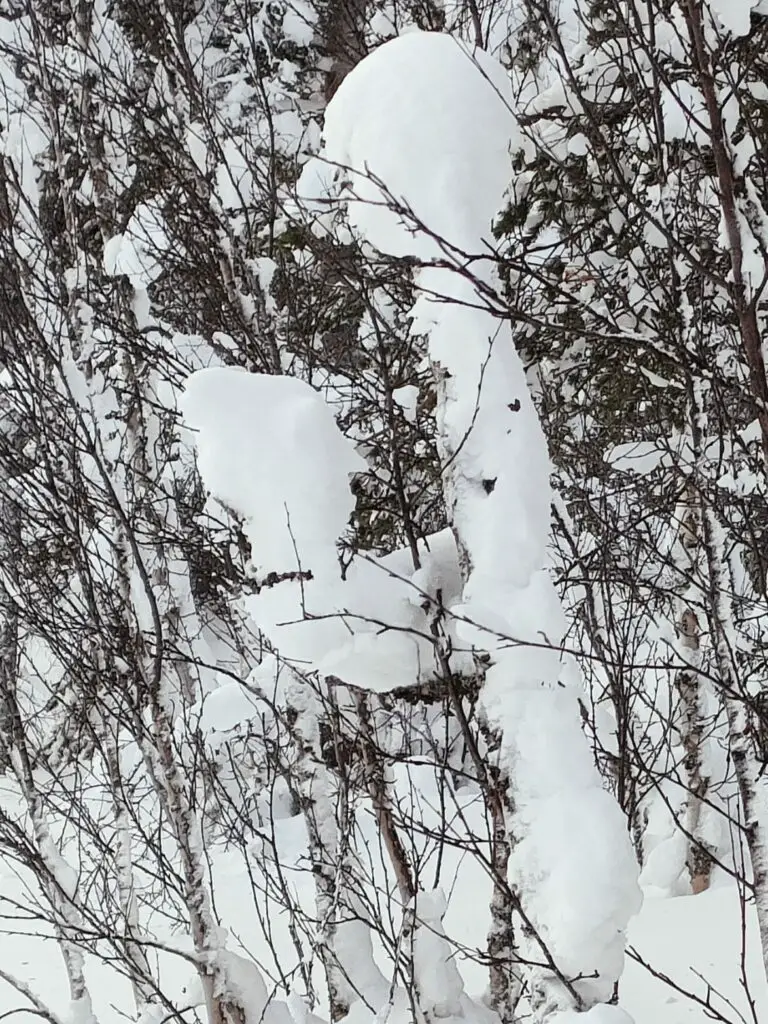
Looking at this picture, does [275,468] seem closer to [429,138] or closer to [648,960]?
[429,138]

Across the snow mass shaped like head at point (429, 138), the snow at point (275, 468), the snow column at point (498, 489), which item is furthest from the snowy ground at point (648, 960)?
the snow mass shaped like head at point (429, 138)

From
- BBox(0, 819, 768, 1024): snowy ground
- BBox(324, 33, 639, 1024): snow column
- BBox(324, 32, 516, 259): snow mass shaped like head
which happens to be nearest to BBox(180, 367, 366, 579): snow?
BBox(324, 33, 639, 1024): snow column

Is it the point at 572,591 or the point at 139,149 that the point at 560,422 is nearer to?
the point at 139,149

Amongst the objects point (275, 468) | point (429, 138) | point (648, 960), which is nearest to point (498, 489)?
point (275, 468)

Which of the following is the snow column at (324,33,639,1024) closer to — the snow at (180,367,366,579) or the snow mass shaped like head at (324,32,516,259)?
the snow mass shaped like head at (324,32,516,259)

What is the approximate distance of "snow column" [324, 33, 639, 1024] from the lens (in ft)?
8.13

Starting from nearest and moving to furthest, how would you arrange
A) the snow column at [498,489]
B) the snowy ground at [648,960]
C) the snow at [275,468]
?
the snow column at [498,489] < the snow at [275,468] < the snowy ground at [648,960]

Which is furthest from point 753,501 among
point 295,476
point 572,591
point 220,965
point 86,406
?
point 572,591

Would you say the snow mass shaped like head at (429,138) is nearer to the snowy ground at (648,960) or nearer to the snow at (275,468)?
the snow at (275,468)

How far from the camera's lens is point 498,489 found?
2605 millimetres

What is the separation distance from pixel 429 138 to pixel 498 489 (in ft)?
3.36

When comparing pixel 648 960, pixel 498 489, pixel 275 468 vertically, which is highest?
pixel 275 468

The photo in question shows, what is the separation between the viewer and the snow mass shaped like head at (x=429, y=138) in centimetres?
248

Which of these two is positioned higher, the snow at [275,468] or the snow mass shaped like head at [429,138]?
the snow mass shaped like head at [429,138]
